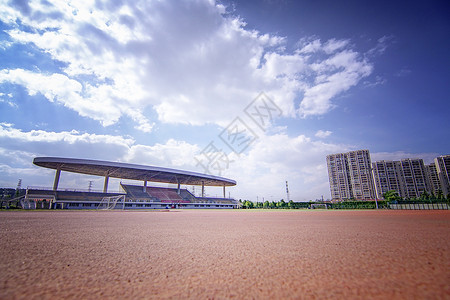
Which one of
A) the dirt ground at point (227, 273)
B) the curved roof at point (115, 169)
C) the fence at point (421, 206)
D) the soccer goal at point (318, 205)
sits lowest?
the soccer goal at point (318, 205)

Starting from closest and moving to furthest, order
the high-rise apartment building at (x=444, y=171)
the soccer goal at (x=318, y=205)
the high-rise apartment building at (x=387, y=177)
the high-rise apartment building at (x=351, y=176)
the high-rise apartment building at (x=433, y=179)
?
the soccer goal at (x=318, y=205)
the high-rise apartment building at (x=444, y=171)
the high-rise apartment building at (x=433, y=179)
the high-rise apartment building at (x=351, y=176)
the high-rise apartment building at (x=387, y=177)

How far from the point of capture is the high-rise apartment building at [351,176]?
6825cm

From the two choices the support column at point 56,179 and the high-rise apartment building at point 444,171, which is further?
the high-rise apartment building at point 444,171

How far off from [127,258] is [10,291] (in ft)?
4.76

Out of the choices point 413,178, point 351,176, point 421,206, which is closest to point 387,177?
point 413,178

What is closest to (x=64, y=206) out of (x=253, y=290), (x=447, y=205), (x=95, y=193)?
(x=95, y=193)

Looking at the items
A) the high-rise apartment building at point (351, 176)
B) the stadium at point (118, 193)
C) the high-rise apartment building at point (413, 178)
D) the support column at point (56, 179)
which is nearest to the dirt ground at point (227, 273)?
the stadium at point (118, 193)

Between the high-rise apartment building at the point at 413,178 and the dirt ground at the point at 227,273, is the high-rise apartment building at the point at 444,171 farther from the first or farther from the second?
the dirt ground at the point at 227,273

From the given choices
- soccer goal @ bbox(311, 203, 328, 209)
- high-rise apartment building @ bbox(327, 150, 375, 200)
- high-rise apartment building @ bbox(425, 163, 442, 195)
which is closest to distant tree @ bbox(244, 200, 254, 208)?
soccer goal @ bbox(311, 203, 328, 209)

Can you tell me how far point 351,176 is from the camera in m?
71.8

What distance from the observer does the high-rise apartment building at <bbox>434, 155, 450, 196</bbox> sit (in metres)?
65.4

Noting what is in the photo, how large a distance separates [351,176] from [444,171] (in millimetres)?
28725

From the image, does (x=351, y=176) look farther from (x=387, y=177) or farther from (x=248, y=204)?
(x=248, y=204)

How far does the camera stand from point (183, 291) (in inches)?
76.9
